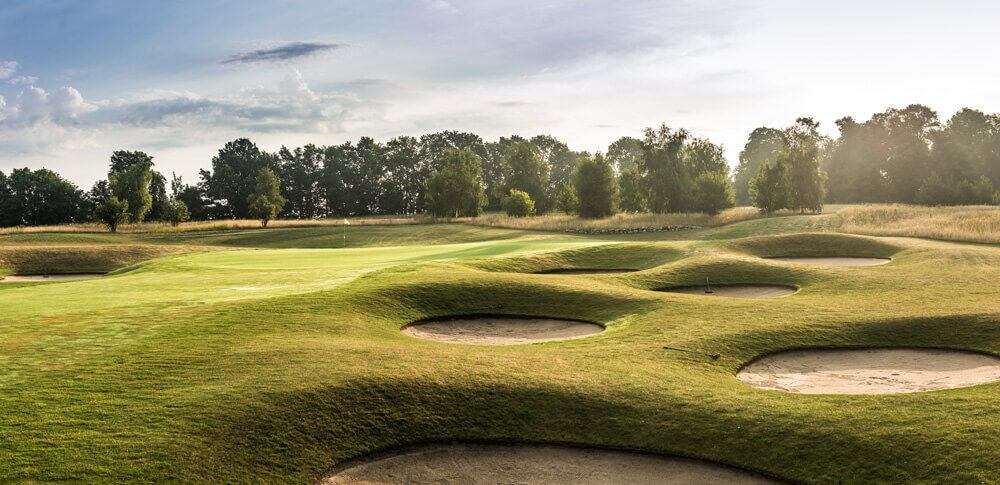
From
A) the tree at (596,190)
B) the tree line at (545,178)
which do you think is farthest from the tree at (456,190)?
the tree at (596,190)

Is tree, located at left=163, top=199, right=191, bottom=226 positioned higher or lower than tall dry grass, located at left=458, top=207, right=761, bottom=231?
higher

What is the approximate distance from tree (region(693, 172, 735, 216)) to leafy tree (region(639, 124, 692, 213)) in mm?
4462

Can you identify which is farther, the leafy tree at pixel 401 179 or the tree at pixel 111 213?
the leafy tree at pixel 401 179

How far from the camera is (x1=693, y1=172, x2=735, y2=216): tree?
57.5 metres

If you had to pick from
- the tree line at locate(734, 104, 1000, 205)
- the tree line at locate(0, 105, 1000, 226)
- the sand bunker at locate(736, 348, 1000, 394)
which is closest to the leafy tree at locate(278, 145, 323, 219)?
the tree line at locate(0, 105, 1000, 226)

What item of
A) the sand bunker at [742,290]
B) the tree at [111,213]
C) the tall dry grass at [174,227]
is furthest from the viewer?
the tree at [111,213]

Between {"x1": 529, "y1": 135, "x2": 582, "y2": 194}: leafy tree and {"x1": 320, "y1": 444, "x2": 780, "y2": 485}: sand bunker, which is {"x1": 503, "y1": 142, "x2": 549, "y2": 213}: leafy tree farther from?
{"x1": 320, "y1": 444, "x2": 780, "y2": 485}: sand bunker

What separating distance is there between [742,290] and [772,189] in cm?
A: 4284

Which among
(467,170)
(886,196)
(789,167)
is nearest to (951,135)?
(886,196)

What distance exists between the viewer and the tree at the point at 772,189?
5666 centimetres

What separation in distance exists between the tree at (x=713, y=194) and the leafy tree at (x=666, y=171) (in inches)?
176

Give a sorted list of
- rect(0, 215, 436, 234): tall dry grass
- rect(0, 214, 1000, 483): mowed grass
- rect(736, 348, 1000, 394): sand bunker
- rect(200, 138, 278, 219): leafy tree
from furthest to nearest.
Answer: rect(200, 138, 278, 219): leafy tree → rect(0, 215, 436, 234): tall dry grass → rect(736, 348, 1000, 394): sand bunker → rect(0, 214, 1000, 483): mowed grass

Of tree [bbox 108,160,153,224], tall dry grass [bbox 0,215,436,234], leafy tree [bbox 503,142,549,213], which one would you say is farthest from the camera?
leafy tree [bbox 503,142,549,213]

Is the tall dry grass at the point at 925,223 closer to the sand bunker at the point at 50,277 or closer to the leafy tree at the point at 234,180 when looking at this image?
the sand bunker at the point at 50,277
